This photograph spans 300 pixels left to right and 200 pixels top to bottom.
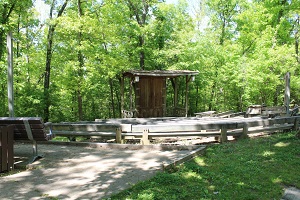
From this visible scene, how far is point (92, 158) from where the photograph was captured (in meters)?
6.73

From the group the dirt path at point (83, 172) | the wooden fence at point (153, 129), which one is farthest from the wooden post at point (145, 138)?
the dirt path at point (83, 172)

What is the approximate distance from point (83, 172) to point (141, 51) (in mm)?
18842

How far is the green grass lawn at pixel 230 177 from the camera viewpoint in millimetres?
4312

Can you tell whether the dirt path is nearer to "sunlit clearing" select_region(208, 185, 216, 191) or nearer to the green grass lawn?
the green grass lawn

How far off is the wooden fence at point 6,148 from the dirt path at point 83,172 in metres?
0.44

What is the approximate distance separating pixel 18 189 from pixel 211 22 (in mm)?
26997

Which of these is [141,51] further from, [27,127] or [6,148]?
[6,148]

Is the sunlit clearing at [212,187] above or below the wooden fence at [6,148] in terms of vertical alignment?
below

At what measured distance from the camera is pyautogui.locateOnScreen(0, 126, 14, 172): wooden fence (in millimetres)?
5598

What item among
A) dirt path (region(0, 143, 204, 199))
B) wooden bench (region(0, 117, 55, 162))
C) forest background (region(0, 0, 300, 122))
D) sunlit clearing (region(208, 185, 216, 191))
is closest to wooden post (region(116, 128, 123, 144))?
dirt path (region(0, 143, 204, 199))

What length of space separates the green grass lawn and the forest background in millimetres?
11783

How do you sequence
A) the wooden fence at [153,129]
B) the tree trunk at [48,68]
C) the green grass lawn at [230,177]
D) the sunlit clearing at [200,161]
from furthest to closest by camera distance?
the tree trunk at [48,68]
the wooden fence at [153,129]
the sunlit clearing at [200,161]
the green grass lawn at [230,177]

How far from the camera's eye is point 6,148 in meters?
5.70

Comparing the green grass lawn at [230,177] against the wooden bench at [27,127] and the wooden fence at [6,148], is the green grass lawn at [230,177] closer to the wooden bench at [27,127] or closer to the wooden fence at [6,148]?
the wooden bench at [27,127]
